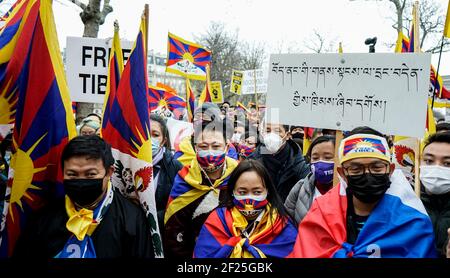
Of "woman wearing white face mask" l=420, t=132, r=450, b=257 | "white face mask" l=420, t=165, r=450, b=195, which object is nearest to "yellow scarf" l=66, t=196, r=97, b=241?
"woman wearing white face mask" l=420, t=132, r=450, b=257

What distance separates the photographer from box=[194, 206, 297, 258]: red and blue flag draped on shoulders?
274cm

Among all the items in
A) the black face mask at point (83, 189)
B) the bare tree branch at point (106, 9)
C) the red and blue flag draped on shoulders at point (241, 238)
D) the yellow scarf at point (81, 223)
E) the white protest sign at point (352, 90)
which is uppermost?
the bare tree branch at point (106, 9)

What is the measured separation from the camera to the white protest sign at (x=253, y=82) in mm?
12266

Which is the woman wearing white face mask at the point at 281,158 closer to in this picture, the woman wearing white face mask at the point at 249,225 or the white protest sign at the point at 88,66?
the woman wearing white face mask at the point at 249,225

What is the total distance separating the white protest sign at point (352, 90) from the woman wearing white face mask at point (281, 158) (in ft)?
3.76

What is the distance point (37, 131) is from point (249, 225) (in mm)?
1477

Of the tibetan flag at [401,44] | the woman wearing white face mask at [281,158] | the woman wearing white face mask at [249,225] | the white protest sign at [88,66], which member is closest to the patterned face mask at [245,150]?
the woman wearing white face mask at [281,158]

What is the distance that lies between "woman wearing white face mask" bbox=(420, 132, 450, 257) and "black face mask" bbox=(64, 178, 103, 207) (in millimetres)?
2060

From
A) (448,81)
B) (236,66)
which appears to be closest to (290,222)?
(448,81)

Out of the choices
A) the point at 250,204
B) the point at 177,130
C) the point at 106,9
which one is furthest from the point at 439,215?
the point at 106,9

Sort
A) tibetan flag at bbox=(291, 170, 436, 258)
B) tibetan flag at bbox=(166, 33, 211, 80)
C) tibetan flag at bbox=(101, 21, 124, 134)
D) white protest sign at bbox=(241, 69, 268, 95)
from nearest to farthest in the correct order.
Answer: tibetan flag at bbox=(291, 170, 436, 258), tibetan flag at bbox=(101, 21, 124, 134), tibetan flag at bbox=(166, 33, 211, 80), white protest sign at bbox=(241, 69, 268, 95)

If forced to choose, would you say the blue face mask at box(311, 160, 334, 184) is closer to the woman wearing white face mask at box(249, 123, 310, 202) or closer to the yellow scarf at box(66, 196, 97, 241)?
the woman wearing white face mask at box(249, 123, 310, 202)
